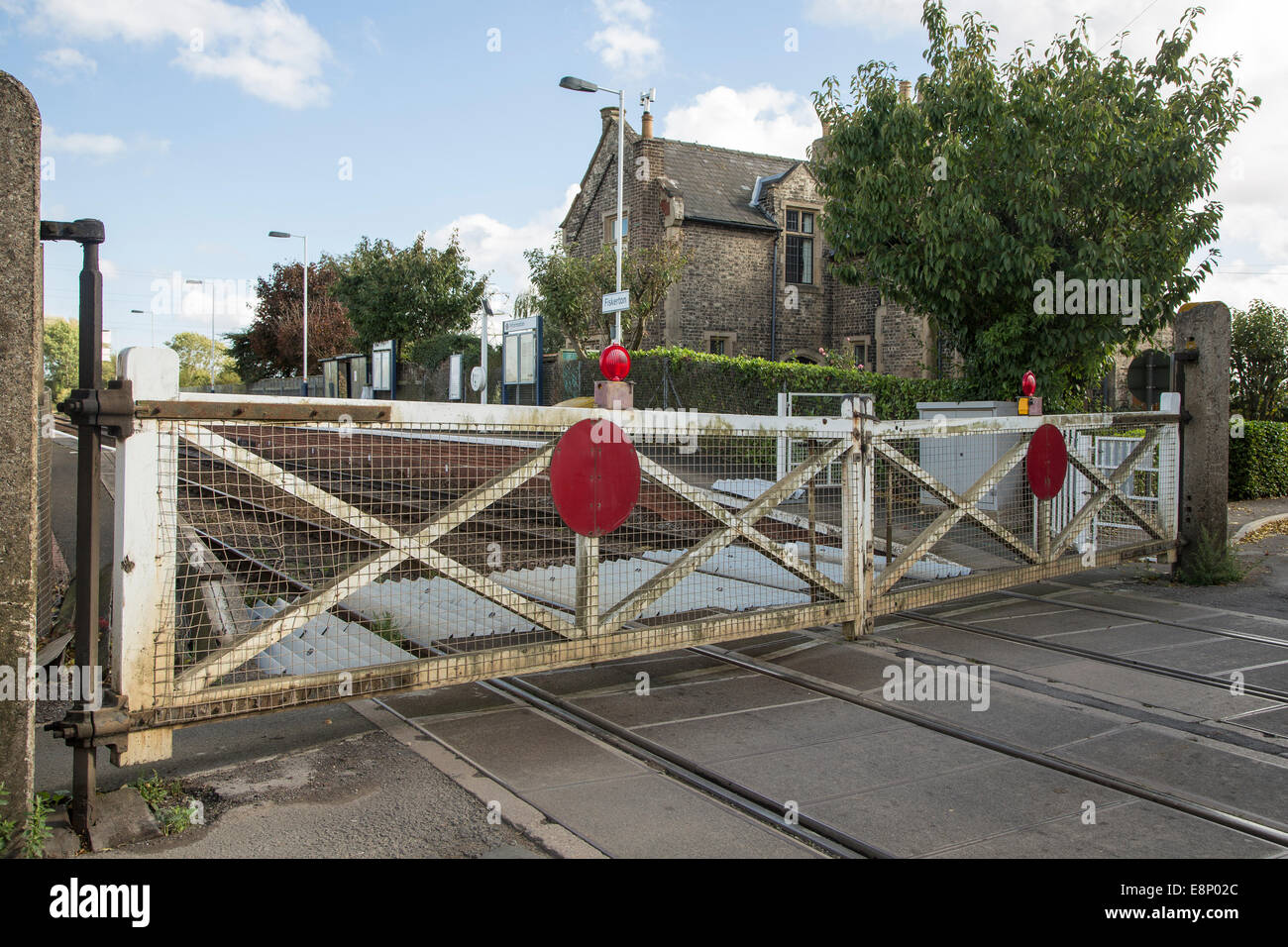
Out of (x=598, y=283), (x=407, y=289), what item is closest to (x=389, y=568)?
(x=598, y=283)

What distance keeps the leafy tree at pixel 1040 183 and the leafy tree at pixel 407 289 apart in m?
28.5

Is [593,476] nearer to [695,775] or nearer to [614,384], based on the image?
[614,384]

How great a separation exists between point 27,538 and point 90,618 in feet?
1.32

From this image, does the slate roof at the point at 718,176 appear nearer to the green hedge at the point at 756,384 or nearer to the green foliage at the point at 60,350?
the green hedge at the point at 756,384

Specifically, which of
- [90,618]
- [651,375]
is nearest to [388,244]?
[651,375]

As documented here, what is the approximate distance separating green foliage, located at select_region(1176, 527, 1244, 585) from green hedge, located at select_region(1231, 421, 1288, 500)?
10.1 metres

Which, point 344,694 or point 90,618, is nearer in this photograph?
point 90,618

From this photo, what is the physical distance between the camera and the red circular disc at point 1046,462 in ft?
25.8

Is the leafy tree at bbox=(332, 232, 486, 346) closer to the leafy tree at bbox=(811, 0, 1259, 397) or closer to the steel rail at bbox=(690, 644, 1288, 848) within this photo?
the leafy tree at bbox=(811, 0, 1259, 397)

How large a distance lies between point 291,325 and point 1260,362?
4860 cm

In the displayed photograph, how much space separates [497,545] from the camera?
6266 millimetres

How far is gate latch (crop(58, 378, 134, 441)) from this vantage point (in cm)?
356

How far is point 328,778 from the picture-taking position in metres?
4.14
